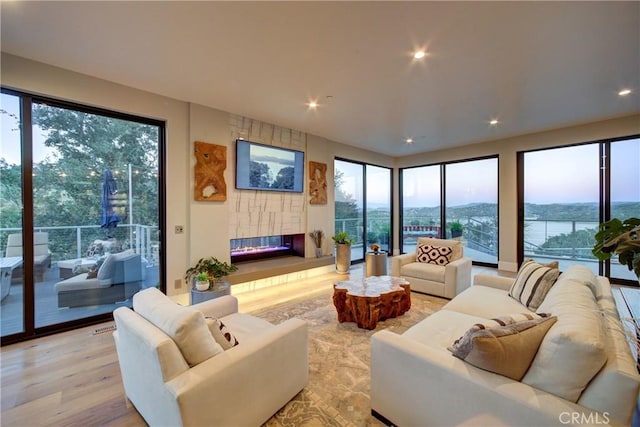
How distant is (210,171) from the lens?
12.7 ft

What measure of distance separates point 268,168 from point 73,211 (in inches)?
102

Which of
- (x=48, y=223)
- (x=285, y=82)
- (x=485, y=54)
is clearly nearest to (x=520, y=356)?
(x=485, y=54)

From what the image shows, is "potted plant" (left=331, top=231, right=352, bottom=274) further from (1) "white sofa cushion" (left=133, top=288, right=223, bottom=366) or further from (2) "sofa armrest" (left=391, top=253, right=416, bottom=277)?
(1) "white sofa cushion" (left=133, top=288, right=223, bottom=366)

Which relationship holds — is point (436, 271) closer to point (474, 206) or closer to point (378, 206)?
point (474, 206)

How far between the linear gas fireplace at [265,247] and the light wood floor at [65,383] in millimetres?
2090

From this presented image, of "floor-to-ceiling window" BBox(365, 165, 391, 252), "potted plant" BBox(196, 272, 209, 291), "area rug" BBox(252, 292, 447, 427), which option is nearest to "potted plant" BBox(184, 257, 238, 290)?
"potted plant" BBox(196, 272, 209, 291)

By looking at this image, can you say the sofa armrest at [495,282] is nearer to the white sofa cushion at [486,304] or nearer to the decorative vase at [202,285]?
the white sofa cushion at [486,304]

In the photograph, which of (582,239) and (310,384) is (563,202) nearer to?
(582,239)

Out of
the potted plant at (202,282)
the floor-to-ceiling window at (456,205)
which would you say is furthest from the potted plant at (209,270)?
the floor-to-ceiling window at (456,205)

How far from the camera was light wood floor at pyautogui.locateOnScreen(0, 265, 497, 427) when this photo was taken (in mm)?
1720

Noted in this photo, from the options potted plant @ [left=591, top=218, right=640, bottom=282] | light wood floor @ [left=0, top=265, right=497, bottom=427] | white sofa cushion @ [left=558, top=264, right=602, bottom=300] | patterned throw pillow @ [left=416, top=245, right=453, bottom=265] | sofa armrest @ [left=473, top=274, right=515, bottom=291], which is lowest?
light wood floor @ [left=0, top=265, right=497, bottom=427]

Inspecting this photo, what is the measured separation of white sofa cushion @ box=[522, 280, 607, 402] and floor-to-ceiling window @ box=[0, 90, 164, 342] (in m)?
3.99

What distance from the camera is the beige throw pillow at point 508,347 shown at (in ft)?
3.90

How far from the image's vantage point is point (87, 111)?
3088 mm
